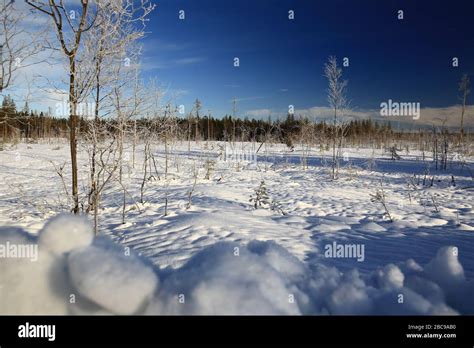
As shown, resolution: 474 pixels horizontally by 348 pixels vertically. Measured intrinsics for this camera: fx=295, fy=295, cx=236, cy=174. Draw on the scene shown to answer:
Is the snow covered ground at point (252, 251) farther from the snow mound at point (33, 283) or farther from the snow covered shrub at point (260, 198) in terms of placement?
the snow covered shrub at point (260, 198)

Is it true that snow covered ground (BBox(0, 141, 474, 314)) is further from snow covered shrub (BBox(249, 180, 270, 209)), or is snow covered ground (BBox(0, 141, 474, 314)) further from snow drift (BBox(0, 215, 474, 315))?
snow covered shrub (BBox(249, 180, 270, 209))

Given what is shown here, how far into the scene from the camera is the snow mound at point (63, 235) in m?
1.34

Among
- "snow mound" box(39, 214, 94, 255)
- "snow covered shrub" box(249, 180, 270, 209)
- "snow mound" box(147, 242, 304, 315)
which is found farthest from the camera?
"snow covered shrub" box(249, 180, 270, 209)

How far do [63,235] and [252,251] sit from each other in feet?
3.03

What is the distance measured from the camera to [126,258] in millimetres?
1336

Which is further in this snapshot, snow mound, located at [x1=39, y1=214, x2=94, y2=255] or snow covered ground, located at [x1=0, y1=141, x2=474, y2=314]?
snow mound, located at [x1=39, y1=214, x2=94, y2=255]

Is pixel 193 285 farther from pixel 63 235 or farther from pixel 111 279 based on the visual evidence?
pixel 63 235

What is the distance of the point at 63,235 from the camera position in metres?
1.36

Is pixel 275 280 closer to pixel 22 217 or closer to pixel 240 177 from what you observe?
pixel 22 217

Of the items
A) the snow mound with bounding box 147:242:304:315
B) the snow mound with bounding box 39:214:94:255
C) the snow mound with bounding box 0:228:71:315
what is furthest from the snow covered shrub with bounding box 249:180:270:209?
the snow mound with bounding box 0:228:71:315

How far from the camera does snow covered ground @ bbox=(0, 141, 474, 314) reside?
3.94 feet

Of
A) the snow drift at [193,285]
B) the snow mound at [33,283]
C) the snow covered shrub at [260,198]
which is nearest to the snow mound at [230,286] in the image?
the snow drift at [193,285]

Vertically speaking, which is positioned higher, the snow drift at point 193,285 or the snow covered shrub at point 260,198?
the snow drift at point 193,285

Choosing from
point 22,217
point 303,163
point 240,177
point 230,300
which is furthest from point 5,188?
point 303,163
